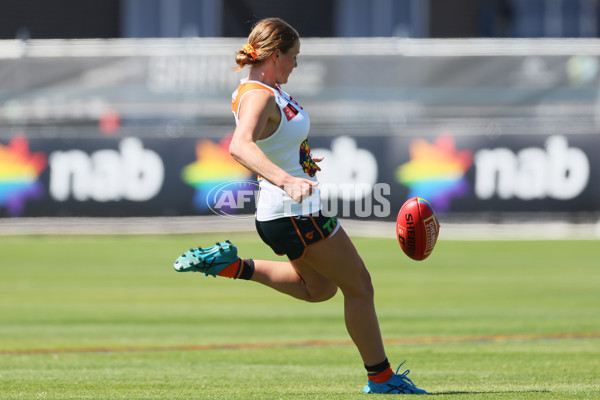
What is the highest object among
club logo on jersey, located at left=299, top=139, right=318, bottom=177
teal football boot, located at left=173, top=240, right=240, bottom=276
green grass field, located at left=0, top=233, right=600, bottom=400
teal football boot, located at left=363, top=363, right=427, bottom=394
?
club logo on jersey, located at left=299, top=139, right=318, bottom=177

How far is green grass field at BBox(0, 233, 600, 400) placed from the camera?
25.8 feet

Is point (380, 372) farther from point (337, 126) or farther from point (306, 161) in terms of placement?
point (337, 126)

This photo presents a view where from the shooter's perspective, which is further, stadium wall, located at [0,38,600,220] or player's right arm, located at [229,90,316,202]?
stadium wall, located at [0,38,600,220]

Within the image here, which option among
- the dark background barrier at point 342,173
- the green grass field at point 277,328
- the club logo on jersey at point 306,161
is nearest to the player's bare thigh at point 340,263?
the club logo on jersey at point 306,161

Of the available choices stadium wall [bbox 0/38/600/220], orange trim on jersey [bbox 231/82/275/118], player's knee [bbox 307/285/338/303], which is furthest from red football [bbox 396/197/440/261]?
stadium wall [bbox 0/38/600/220]

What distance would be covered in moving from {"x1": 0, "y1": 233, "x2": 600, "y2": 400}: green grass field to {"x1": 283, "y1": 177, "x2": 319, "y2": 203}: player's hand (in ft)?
5.29

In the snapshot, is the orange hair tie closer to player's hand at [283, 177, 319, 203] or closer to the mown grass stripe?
player's hand at [283, 177, 319, 203]

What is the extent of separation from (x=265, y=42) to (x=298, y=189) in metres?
1.26

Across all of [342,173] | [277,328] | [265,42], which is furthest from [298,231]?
[342,173]

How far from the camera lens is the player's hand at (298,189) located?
19.9ft

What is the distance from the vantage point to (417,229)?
7.30 meters

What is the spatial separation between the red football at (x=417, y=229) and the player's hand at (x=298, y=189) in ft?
4.40

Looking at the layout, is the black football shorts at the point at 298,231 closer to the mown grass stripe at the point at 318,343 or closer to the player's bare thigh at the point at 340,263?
the player's bare thigh at the point at 340,263

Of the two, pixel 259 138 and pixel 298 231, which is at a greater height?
pixel 259 138
